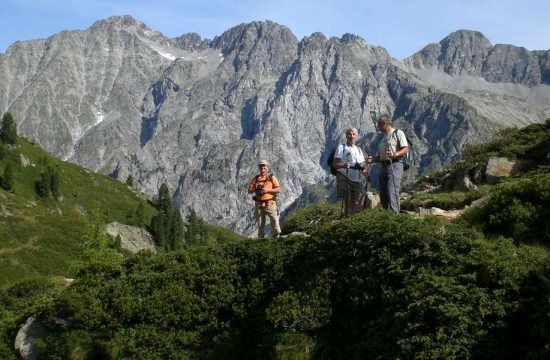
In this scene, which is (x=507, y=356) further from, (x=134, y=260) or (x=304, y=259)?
(x=134, y=260)

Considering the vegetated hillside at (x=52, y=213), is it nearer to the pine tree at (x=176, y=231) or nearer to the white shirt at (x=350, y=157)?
the pine tree at (x=176, y=231)

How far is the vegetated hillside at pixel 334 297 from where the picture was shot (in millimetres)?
9773

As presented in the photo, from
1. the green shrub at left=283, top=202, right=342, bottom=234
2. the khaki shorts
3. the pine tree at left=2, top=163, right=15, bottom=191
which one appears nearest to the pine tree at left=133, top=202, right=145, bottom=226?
the pine tree at left=2, top=163, right=15, bottom=191

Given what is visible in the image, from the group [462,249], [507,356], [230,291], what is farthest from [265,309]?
[507,356]

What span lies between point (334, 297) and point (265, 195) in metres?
6.48

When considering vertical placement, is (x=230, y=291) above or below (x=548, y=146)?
below

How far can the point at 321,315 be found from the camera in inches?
475

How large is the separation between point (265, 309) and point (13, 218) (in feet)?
328

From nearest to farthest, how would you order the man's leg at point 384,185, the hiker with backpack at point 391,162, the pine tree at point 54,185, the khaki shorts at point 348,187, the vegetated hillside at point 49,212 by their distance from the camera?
the hiker with backpack at point 391,162 → the man's leg at point 384,185 → the khaki shorts at point 348,187 → the vegetated hillside at point 49,212 → the pine tree at point 54,185

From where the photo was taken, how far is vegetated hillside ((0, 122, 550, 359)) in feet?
32.1

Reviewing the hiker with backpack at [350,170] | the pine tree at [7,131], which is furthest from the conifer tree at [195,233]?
the hiker with backpack at [350,170]

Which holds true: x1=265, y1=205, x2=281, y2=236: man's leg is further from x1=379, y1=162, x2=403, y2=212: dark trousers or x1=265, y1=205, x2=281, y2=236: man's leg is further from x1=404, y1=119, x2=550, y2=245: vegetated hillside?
x1=404, y1=119, x2=550, y2=245: vegetated hillside

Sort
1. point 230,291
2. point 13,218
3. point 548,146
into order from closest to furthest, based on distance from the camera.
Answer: point 230,291 → point 548,146 → point 13,218

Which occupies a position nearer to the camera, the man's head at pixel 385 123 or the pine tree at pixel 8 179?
the man's head at pixel 385 123
